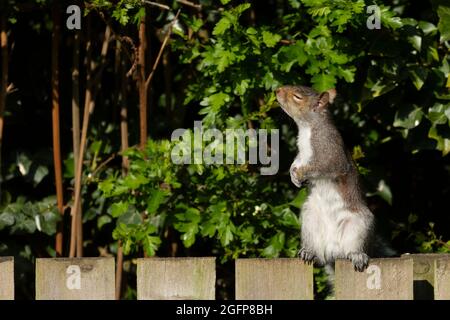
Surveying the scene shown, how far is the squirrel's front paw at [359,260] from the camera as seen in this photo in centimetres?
254

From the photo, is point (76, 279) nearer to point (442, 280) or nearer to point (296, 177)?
point (442, 280)

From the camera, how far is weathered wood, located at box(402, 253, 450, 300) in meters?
2.83

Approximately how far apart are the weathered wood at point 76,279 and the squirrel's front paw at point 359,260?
686 millimetres

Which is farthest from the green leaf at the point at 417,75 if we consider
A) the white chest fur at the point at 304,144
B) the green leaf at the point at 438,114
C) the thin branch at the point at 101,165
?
the thin branch at the point at 101,165

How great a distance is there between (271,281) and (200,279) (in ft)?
0.63

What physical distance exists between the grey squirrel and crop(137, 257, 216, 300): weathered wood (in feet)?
3.13

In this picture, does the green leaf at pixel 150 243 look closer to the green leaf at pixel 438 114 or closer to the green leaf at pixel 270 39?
the green leaf at pixel 270 39

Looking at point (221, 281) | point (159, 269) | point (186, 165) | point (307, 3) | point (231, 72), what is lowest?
point (221, 281)

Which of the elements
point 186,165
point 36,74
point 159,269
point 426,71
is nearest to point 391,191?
point 426,71

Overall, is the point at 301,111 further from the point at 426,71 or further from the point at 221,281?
the point at 221,281

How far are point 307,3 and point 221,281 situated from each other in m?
1.63

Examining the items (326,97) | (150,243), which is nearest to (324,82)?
(326,97)

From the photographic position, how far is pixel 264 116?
4.11 metres

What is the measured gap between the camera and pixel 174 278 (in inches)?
96.3
